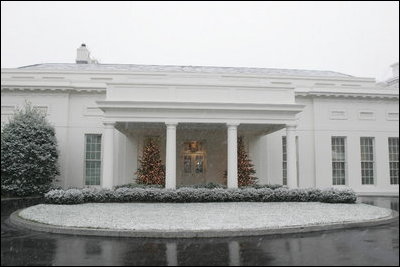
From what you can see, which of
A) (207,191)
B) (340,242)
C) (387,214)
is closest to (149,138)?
(207,191)

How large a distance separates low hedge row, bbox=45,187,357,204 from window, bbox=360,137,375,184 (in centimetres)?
912

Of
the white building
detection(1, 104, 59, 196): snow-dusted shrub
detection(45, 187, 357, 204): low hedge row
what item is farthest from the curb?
detection(1, 104, 59, 196): snow-dusted shrub

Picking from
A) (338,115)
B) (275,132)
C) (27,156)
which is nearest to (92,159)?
(27,156)

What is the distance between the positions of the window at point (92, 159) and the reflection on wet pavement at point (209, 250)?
1327 cm

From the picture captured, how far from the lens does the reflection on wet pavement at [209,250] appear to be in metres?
7.72

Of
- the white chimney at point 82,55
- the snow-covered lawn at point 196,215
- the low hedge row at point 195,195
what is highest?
the white chimney at point 82,55

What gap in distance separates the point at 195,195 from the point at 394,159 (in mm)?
16538

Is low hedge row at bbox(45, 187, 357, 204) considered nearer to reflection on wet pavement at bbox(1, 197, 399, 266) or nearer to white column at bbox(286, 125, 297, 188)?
white column at bbox(286, 125, 297, 188)

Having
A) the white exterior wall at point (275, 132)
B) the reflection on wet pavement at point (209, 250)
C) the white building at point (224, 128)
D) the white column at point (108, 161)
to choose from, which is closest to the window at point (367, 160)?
the white building at point (224, 128)

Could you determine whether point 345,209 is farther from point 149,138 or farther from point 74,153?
point 74,153

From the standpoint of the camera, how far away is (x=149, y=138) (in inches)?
938

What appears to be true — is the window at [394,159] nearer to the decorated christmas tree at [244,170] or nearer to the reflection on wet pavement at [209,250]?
the decorated christmas tree at [244,170]

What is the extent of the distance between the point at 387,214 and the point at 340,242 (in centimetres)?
578

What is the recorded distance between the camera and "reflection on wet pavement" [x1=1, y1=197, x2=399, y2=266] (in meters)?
7.72
